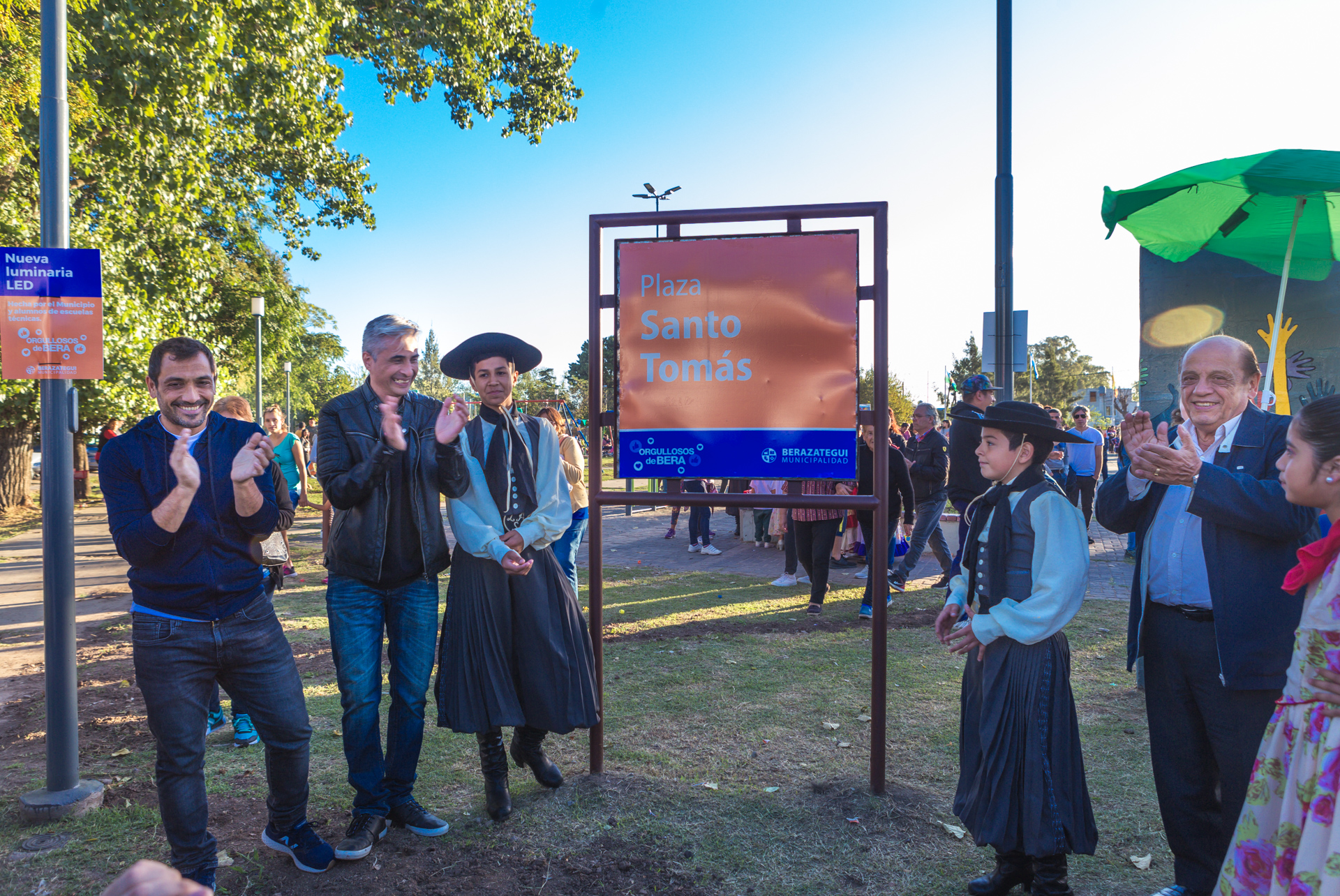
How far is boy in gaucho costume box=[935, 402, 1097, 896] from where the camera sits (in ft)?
9.62

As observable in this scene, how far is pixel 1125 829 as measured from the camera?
142 inches

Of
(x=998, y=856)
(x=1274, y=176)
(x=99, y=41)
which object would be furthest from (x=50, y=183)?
(x=99, y=41)

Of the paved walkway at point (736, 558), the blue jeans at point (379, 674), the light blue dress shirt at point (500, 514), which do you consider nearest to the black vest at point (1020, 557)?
the light blue dress shirt at point (500, 514)

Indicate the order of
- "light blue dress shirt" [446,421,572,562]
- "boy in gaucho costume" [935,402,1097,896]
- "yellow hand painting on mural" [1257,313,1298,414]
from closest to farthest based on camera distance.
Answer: "boy in gaucho costume" [935,402,1097,896]
"light blue dress shirt" [446,421,572,562]
"yellow hand painting on mural" [1257,313,1298,414]

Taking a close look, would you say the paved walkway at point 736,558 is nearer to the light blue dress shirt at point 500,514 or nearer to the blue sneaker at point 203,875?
the light blue dress shirt at point 500,514

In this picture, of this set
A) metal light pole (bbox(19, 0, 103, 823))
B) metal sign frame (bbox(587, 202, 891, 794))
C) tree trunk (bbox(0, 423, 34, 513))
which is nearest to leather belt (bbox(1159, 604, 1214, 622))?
metal sign frame (bbox(587, 202, 891, 794))

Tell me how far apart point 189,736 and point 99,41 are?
9.95 m

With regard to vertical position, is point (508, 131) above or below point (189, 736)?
above

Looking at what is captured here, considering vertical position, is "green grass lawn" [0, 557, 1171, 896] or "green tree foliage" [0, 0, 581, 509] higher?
"green tree foliage" [0, 0, 581, 509]

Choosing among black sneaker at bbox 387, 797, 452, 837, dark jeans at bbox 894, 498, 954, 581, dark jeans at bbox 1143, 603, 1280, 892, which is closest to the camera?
dark jeans at bbox 1143, 603, 1280, 892

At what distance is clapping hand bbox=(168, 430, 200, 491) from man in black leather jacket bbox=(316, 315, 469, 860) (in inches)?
24.4

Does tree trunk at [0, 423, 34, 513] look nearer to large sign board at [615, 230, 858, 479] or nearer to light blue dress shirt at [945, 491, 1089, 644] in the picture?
large sign board at [615, 230, 858, 479]

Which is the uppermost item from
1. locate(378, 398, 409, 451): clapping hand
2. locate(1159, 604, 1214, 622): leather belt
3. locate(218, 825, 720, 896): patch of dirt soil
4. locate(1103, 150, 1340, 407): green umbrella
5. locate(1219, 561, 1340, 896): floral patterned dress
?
locate(1103, 150, 1340, 407): green umbrella

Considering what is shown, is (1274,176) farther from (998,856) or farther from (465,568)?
(465,568)
